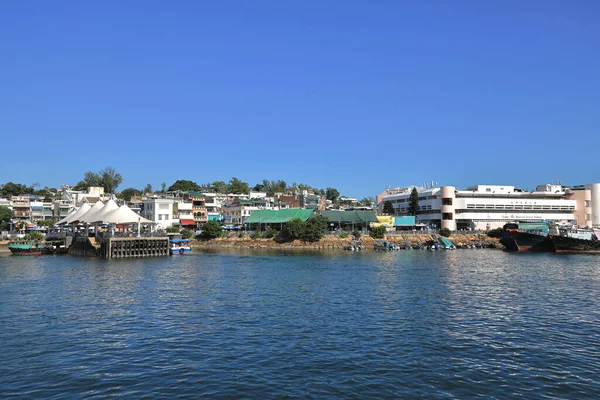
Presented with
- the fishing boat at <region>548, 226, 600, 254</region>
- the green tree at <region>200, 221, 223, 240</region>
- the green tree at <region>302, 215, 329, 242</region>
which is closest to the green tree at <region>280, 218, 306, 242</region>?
the green tree at <region>302, 215, 329, 242</region>

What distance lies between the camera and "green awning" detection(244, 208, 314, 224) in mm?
115500

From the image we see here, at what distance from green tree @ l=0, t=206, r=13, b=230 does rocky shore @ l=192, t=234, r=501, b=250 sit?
45654mm

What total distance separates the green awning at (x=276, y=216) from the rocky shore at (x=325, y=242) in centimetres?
712

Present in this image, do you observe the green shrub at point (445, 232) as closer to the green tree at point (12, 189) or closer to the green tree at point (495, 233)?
the green tree at point (495, 233)

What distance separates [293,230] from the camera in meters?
104

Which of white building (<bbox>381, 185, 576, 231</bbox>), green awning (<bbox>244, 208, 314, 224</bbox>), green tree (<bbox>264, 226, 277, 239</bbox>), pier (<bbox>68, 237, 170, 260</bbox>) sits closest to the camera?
pier (<bbox>68, 237, 170, 260</bbox>)

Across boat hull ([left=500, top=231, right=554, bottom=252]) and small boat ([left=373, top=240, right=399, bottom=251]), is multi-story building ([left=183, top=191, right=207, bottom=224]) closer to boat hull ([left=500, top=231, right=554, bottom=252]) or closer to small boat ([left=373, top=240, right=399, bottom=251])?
small boat ([left=373, top=240, right=399, bottom=251])

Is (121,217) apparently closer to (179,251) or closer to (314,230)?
(179,251)

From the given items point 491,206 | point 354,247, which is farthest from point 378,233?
point 491,206

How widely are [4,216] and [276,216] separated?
214 ft

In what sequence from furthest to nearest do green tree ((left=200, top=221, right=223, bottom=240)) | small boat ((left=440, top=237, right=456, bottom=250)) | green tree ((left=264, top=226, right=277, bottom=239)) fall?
green tree ((left=200, top=221, right=223, bottom=240)) < green tree ((left=264, top=226, right=277, bottom=239)) < small boat ((left=440, top=237, right=456, bottom=250))

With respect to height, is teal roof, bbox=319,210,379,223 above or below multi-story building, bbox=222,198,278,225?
below

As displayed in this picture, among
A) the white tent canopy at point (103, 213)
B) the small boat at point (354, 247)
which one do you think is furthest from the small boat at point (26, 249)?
the small boat at point (354, 247)

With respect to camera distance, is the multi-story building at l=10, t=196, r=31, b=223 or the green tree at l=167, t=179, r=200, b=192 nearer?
the multi-story building at l=10, t=196, r=31, b=223
